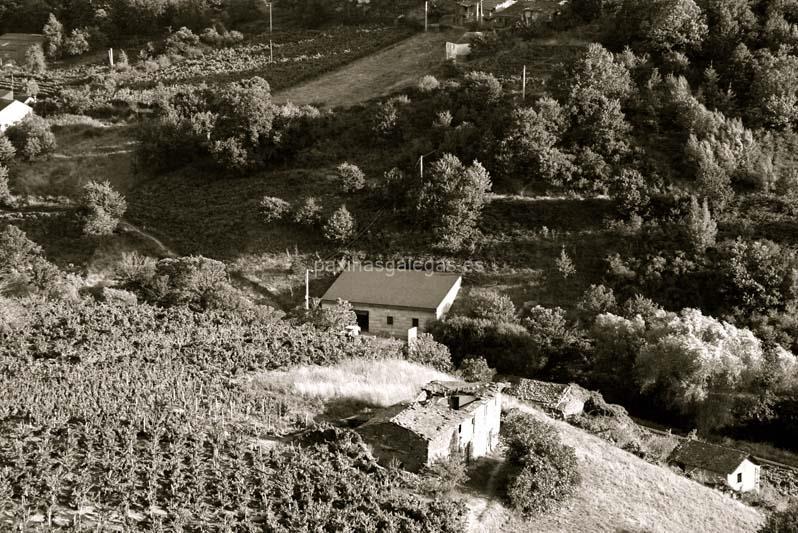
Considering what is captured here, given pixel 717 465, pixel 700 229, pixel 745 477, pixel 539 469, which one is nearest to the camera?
pixel 539 469

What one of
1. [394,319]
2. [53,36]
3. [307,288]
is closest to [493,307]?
[394,319]

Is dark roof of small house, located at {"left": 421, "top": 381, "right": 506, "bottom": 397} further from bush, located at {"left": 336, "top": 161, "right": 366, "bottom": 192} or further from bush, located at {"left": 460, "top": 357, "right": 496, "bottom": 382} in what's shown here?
bush, located at {"left": 336, "top": 161, "right": 366, "bottom": 192}

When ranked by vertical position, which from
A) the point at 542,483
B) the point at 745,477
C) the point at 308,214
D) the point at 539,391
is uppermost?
the point at 308,214

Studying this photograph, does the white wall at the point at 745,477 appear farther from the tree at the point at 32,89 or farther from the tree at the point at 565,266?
A: the tree at the point at 32,89

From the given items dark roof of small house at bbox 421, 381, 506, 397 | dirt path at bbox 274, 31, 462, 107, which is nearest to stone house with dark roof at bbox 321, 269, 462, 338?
dark roof of small house at bbox 421, 381, 506, 397

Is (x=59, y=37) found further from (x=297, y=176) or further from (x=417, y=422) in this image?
(x=417, y=422)

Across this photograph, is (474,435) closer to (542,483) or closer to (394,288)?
(542,483)

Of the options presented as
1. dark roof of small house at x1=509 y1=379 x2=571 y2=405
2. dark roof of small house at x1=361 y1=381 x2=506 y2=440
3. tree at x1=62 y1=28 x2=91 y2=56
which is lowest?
dark roof of small house at x1=509 y1=379 x2=571 y2=405
